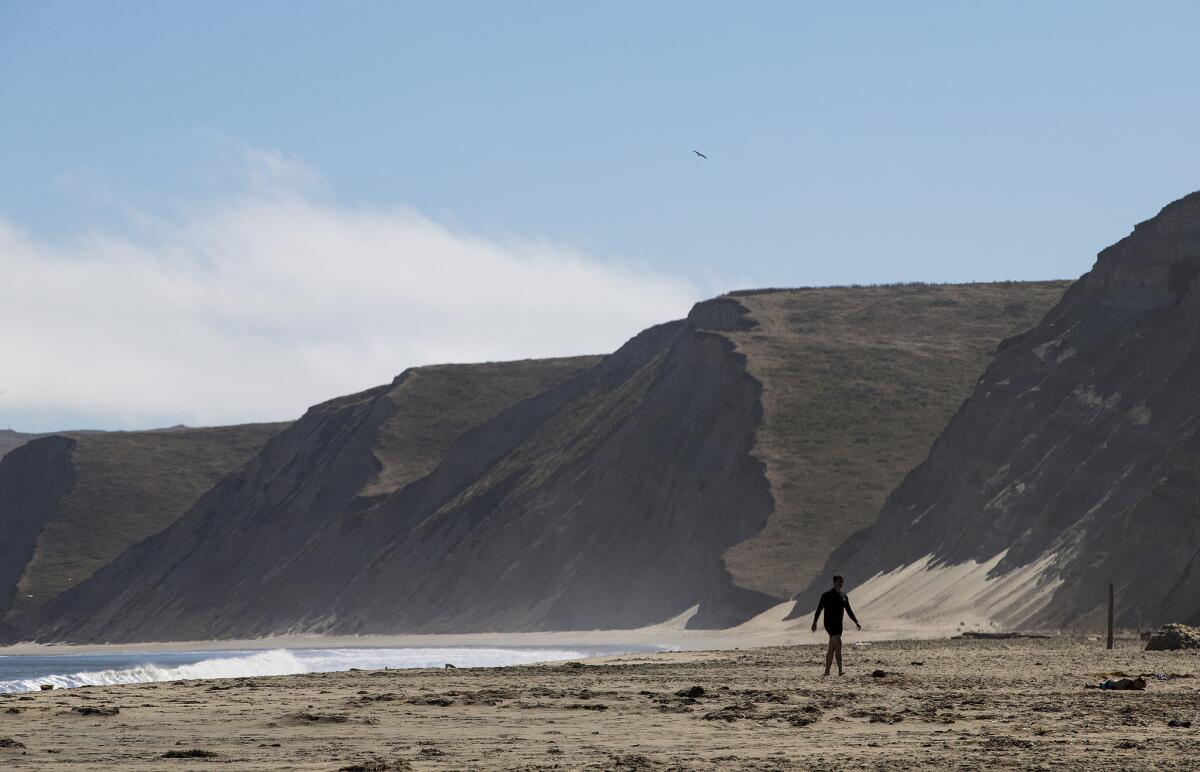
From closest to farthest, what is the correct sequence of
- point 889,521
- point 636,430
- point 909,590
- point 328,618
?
point 909,590
point 889,521
point 636,430
point 328,618

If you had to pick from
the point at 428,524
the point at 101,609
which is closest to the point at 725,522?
the point at 428,524

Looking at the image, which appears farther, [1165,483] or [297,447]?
[297,447]

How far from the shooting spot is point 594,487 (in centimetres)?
9400

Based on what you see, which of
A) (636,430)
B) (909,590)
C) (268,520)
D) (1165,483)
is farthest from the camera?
(268,520)

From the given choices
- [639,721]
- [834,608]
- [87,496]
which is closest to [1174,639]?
[834,608]

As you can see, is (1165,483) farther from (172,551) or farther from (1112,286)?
(172,551)

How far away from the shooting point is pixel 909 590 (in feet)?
187

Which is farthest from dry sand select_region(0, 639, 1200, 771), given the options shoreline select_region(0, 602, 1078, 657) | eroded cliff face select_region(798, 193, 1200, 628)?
eroded cliff face select_region(798, 193, 1200, 628)

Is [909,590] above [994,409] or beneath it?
beneath

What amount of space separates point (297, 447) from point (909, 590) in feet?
306

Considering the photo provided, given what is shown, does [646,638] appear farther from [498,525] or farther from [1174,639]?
[1174,639]

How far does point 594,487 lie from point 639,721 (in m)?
77.4

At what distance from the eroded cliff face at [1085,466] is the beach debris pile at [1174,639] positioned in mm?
10499

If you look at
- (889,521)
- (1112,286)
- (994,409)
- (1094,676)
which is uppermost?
(1112,286)
